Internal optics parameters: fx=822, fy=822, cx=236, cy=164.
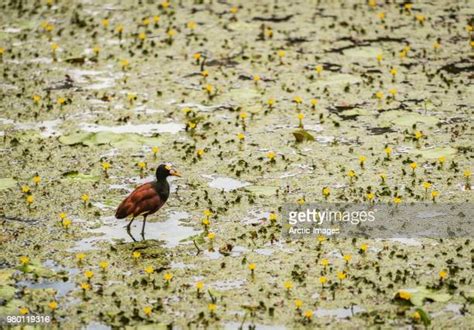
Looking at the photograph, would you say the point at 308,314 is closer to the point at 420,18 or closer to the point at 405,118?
the point at 405,118

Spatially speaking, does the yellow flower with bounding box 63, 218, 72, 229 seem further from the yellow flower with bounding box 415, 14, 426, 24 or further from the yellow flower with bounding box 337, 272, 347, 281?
the yellow flower with bounding box 415, 14, 426, 24

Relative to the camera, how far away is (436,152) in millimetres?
9516

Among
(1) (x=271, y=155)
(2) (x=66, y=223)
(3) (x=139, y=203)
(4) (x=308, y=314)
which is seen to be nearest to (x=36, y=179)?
(2) (x=66, y=223)

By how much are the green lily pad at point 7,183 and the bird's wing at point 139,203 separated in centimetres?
165

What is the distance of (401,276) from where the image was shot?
23.9ft

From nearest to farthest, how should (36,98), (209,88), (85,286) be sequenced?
(85,286) → (36,98) → (209,88)

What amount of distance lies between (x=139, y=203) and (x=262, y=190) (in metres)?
1.52

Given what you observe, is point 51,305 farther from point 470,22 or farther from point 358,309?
point 470,22

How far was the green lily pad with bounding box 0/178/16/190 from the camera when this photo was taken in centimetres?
901

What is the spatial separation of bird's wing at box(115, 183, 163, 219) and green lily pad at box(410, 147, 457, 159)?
3317 mm

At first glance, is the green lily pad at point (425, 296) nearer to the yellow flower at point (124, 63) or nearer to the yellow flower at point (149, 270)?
the yellow flower at point (149, 270)

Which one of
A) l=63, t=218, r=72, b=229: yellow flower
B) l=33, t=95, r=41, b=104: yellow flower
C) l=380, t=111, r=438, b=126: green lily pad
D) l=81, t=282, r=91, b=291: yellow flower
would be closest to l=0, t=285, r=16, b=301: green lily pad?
l=81, t=282, r=91, b=291: yellow flower

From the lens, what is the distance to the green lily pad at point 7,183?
9.01 m

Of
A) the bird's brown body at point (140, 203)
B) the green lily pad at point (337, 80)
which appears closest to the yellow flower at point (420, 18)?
the green lily pad at point (337, 80)
